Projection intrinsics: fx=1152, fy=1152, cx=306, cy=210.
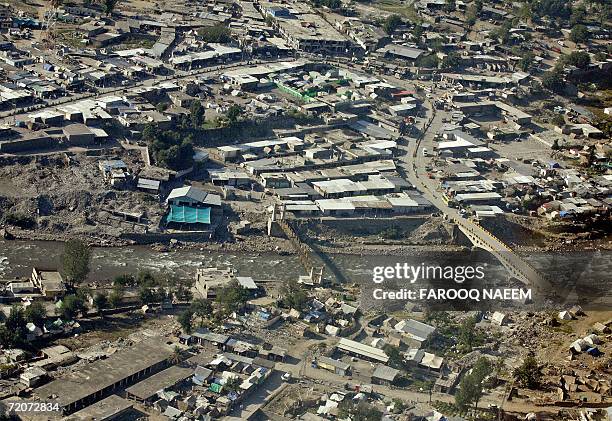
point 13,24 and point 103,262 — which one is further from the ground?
point 13,24

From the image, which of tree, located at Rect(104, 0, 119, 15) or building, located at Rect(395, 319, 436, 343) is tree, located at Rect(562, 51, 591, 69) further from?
building, located at Rect(395, 319, 436, 343)

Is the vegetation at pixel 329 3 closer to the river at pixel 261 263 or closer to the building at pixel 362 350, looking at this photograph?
the river at pixel 261 263

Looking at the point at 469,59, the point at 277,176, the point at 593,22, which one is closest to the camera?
the point at 277,176

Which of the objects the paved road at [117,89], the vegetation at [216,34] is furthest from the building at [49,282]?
the vegetation at [216,34]

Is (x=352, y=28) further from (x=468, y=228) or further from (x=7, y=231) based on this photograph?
(x=7, y=231)

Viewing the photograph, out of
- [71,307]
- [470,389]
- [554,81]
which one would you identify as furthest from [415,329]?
[554,81]

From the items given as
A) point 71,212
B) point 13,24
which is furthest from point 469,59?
point 71,212
